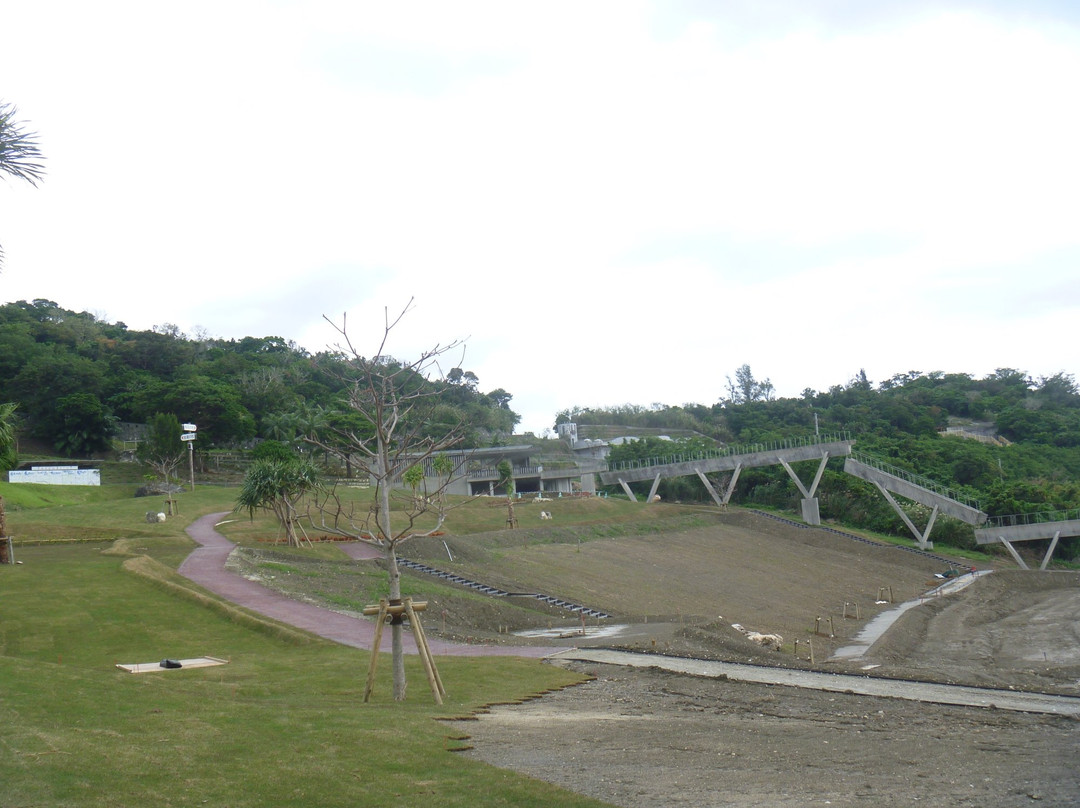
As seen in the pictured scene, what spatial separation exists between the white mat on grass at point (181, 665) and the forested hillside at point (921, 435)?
58.0 meters

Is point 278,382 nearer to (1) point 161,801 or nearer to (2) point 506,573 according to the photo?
(2) point 506,573

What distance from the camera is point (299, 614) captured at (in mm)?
23188

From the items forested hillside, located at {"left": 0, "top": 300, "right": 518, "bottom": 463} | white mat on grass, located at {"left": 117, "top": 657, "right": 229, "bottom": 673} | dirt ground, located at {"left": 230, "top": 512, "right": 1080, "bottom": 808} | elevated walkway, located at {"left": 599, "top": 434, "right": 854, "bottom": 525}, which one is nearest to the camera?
dirt ground, located at {"left": 230, "top": 512, "right": 1080, "bottom": 808}

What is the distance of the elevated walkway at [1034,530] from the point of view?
57.1 metres

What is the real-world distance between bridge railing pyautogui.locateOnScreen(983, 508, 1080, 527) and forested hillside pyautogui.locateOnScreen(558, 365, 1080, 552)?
134 centimetres

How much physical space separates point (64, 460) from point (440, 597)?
62855mm

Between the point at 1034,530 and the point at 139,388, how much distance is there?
77.6 metres

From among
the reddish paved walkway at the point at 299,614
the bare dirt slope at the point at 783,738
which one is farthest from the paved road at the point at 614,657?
the bare dirt slope at the point at 783,738

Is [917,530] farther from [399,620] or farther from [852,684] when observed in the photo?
[399,620]

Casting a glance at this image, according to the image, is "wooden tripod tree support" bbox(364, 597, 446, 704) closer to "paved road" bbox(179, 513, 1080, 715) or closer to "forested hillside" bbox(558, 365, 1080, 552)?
"paved road" bbox(179, 513, 1080, 715)

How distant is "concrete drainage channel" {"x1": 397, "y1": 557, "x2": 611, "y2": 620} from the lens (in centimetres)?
3008

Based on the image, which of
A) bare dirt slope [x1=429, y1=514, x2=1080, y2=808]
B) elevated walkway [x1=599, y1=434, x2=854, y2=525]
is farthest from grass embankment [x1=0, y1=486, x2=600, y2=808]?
elevated walkway [x1=599, y1=434, x2=854, y2=525]

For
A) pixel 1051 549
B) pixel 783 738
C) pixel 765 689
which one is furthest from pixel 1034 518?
pixel 783 738

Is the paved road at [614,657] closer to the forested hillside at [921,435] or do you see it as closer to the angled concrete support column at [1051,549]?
the angled concrete support column at [1051,549]
